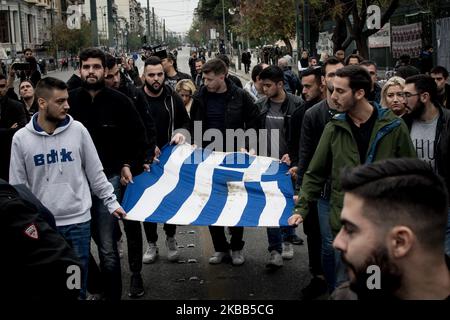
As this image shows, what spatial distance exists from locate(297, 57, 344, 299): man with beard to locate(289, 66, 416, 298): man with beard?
12.1 inches

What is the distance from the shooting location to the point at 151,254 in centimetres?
705

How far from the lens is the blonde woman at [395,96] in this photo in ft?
19.2

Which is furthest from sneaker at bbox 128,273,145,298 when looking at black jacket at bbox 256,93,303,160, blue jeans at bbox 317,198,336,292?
black jacket at bbox 256,93,303,160

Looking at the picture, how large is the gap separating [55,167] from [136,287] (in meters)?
1.70

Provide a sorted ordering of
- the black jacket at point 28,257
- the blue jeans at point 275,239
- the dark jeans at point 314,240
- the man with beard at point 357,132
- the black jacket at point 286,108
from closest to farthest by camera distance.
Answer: the black jacket at point 28,257 → the man with beard at point 357,132 → the dark jeans at point 314,240 → the blue jeans at point 275,239 → the black jacket at point 286,108

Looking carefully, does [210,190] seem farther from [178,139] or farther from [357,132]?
[357,132]

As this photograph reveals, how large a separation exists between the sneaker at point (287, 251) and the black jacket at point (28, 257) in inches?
179

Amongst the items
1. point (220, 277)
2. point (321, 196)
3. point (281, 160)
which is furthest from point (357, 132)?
point (220, 277)

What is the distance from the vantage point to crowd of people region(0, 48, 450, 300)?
2.17 metres

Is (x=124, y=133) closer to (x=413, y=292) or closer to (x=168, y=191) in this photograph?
(x=168, y=191)

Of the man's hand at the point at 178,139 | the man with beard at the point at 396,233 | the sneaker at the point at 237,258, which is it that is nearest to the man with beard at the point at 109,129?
the man's hand at the point at 178,139

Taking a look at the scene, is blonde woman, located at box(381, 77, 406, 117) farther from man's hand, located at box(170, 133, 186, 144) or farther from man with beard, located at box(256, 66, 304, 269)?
man's hand, located at box(170, 133, 186, 144)

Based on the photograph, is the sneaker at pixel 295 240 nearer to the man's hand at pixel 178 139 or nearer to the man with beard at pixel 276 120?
the man with beard at pixel 276 120

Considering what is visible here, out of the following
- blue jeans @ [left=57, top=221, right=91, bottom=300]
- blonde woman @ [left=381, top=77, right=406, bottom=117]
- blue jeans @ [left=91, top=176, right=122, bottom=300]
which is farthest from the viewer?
blonde woman @ [left=381, top=77, right=406, bottom=117]
